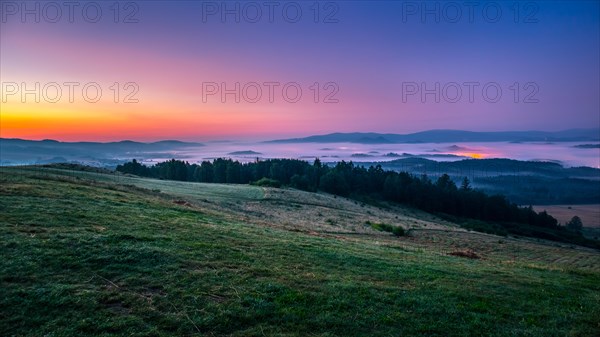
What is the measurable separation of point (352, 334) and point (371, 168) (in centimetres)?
12848

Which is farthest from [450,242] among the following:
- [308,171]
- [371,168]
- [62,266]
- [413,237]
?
[371,168]

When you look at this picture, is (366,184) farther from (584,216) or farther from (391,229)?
(584,216)

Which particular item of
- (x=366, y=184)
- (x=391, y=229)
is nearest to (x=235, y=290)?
(x=391, y=229)

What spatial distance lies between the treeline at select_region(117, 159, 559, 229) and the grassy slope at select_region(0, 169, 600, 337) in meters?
83.2

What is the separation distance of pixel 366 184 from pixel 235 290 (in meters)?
113

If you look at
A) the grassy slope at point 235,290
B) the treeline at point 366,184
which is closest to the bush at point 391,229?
the grassy slope at point 235,290

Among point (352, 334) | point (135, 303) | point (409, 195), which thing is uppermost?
point (135, 303)

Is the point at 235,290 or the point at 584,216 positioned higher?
the point at 235,290

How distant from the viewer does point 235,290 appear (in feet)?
32.3

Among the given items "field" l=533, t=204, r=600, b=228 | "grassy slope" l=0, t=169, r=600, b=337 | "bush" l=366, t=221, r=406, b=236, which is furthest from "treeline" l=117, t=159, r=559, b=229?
"grassy slope" l=0, t=169, r=600, b=337

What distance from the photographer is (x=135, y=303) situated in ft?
28.3

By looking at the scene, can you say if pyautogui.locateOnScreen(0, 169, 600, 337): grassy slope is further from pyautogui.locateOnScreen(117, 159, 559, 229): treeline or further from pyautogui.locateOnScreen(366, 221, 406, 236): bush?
pyautogui.locateOnScreen(117, 159, 559, 229): treeline

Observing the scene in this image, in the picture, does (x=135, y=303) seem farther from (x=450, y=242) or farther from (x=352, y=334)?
(x=450, y=242)

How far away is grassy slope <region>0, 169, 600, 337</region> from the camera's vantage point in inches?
317
